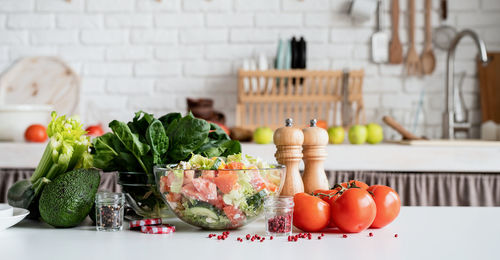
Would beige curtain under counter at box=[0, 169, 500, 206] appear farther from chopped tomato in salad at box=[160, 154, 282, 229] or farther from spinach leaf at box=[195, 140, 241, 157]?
chopped tomato in salad at box=[160, 154, 282, 229]

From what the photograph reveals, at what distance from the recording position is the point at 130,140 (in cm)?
98

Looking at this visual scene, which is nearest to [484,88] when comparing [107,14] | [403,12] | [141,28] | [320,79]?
[403,12]

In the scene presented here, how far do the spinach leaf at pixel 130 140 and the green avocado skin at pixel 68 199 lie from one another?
9cm

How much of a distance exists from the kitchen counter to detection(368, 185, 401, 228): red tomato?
1305 millimetres

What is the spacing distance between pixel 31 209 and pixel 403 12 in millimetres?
2525

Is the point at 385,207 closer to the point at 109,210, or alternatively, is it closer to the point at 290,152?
the point at 290,152

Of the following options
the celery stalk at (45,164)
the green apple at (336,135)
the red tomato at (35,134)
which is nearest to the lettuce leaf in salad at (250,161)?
the celery stalk at (45,164)

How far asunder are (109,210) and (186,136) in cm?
20

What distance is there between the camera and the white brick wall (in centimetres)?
300

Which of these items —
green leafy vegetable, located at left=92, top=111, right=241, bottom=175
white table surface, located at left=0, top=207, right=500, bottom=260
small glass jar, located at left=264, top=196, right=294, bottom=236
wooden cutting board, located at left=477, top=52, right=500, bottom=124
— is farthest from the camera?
wooden cutting board, located at left=477, top=52, right=500, bottom=124

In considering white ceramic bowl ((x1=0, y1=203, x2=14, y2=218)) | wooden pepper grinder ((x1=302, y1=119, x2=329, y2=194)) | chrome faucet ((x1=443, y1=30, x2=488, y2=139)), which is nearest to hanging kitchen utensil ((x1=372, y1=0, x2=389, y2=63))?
chrome faucet ((x1=443, y1=30, x2=488, y2=139))

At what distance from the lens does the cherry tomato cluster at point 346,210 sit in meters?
0.90

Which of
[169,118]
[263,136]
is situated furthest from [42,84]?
[169,118]

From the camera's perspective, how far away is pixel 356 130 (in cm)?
244
